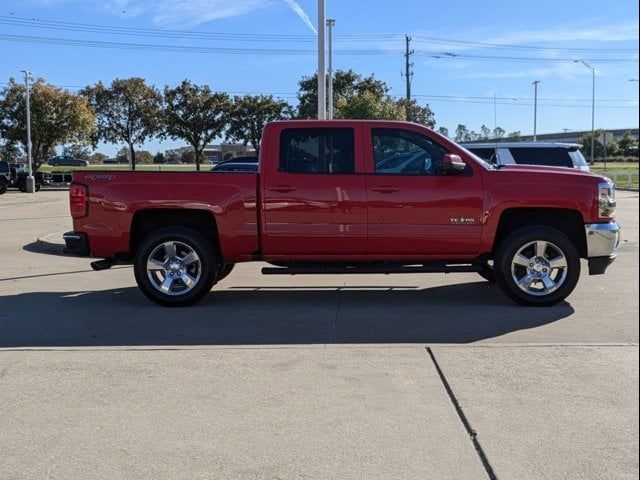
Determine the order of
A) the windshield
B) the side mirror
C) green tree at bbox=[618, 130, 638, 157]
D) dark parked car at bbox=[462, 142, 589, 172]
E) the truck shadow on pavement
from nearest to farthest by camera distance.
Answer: green tree at bbox=[618, 130, 638, 157] < the truck shadow on pavement < the side mirror < the windshield < dark parked car at bbox=[462, 142, 589, 172]

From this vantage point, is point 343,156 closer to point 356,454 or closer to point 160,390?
point 160,390

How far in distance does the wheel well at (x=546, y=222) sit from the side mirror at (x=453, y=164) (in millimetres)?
802

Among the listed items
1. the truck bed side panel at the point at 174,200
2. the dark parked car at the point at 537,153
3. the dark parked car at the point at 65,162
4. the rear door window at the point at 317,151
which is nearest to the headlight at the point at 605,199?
the rear door window at the point at 317,151

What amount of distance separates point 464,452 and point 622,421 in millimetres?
1115

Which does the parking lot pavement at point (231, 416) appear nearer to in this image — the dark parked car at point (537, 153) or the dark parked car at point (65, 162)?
the dark parked car at point (537, 153)

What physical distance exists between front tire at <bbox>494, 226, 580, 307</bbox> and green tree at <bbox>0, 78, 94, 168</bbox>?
41.5 metres

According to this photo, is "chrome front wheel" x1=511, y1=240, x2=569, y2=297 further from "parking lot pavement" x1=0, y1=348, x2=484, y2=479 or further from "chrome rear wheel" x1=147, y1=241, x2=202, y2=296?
"chrome rear wheel" x1=147, y1=241, x2=202, y2=296

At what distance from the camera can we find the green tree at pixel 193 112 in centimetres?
5066

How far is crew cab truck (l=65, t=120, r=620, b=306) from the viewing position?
23.0 ft

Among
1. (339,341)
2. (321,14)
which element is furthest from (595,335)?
(321,14)

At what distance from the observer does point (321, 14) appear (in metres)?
14.2

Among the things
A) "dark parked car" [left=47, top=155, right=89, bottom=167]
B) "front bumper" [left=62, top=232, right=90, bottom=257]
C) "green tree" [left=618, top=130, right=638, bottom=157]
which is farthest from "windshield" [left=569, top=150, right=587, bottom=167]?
"dark parked car" [left=47, top=155, right=89, bottom=167]

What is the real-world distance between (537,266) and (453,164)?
1508 mm

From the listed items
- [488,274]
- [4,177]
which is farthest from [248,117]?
[488,274]
